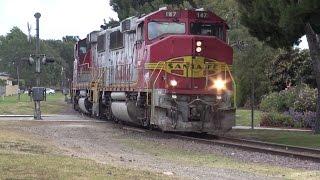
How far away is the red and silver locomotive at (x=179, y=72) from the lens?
67.5ft

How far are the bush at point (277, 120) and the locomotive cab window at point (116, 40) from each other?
9066 mm

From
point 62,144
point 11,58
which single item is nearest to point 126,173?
point 62,144

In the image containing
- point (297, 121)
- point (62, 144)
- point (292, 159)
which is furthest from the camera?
point (297, 121)

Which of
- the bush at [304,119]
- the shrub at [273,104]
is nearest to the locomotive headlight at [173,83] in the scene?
the bush at [304,119]

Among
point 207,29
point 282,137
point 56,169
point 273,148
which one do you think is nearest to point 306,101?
point 282,137

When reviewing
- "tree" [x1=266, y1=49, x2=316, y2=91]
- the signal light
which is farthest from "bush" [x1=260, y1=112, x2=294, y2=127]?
the signal light

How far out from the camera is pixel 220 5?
4000cm

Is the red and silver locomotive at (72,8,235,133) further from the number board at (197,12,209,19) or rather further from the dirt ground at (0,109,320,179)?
the dirt ground at (0,109,320,179)

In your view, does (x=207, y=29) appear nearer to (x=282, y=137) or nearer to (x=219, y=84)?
(x=219, y=84)

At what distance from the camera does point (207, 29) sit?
2214cm

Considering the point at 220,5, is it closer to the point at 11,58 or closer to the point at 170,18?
the point at 170,18

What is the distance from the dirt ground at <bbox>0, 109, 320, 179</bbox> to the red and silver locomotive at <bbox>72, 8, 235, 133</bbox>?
110 centimetres

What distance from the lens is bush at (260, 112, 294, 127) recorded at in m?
30.0

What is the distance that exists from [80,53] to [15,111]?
277 inches
